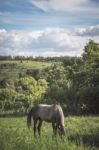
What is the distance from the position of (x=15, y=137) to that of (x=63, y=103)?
3425 centimetres

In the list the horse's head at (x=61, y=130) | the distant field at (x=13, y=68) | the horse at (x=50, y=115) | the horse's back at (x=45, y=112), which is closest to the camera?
the horse's head at (x=61, y=130)

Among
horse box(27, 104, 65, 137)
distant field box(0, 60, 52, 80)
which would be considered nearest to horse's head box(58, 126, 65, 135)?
horse box(27, 104, 65, 137)

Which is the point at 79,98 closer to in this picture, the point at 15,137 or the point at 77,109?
the point at 77,109

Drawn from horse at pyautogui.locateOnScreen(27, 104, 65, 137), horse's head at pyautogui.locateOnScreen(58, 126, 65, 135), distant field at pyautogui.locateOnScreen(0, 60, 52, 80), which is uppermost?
horse at pyautogui.locateOnScreen(27, 104, 65, 137)

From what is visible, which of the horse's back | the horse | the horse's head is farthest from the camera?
the horse's back

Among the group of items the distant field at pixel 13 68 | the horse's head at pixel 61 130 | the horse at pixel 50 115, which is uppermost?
the horse at pixel 50 115

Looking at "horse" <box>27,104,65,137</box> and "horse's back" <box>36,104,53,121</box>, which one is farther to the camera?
"horse's back" <box>36,104,53,121</box>

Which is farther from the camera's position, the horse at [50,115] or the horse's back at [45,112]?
the horse's back at [45,112]

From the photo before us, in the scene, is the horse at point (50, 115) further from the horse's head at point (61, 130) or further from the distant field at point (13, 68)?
the distant field at point (13, 68)

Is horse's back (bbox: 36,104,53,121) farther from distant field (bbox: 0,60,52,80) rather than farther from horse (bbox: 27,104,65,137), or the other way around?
distant field (bbox: 0,60,52,80)

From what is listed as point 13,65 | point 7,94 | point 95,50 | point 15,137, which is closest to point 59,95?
point 95,50

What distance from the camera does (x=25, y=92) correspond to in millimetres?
74812

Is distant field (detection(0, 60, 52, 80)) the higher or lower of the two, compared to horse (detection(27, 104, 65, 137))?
lower

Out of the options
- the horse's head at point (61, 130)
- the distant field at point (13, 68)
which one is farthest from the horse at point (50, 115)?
the distant field at point (13, 68)
